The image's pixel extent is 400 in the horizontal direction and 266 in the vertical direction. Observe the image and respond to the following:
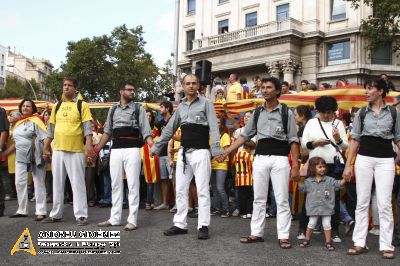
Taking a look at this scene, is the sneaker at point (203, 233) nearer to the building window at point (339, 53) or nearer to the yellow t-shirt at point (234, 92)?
the yellow t-shirt at point (234, 92)

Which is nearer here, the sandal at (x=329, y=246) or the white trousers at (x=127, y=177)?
the sandal at (x=329, y=246)

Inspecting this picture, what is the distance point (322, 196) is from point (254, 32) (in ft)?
102

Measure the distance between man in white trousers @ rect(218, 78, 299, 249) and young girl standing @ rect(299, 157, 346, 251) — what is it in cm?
38

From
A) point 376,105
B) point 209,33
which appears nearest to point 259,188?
point 376,105

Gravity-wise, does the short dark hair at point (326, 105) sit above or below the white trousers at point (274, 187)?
above

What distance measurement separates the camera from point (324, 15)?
34.6 meters

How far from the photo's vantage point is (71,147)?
690 centimetres

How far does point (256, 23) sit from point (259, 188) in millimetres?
34632

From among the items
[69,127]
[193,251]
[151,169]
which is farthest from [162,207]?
[193,251]

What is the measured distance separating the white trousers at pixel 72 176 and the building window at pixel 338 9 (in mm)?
31320

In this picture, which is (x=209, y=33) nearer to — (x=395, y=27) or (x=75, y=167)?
(x=395, y=27)

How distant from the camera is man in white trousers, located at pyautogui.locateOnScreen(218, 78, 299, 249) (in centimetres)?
552

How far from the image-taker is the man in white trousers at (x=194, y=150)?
236 inches

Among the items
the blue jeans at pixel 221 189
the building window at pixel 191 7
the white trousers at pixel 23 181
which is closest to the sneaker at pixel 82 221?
the white trousers at pixel 23 181
